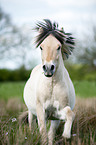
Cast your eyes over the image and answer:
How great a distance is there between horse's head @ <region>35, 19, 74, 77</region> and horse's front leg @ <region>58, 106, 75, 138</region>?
717 millimetres

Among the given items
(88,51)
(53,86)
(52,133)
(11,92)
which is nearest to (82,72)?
(88,51)

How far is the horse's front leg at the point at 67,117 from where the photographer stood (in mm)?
2835

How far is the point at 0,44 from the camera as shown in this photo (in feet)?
65.7

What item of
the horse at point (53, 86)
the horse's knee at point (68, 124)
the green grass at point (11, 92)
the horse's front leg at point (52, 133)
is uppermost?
the horse at point (53, 86)

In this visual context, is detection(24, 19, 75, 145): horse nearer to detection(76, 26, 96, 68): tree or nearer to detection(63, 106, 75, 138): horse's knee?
detection(63, 106, 75, 138): horse's knee

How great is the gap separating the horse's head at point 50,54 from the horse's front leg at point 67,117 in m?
0.73

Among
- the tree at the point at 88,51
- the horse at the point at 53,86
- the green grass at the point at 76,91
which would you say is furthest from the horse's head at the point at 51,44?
the tree at the point at 88,51

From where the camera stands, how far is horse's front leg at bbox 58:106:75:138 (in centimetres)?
284

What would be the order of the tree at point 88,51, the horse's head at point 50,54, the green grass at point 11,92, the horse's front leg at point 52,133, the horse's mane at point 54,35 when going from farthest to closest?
1. the tree at point 88,51
2. the green grass at point 11,92
3. the horse's front leg at point 52,133
4. the horse's mane at point 54,35
5. the horse's head at point 50,54

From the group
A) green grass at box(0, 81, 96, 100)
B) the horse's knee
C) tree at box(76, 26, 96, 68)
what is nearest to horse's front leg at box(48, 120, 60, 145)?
the horse's knee

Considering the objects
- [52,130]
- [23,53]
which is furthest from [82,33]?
[52,130]

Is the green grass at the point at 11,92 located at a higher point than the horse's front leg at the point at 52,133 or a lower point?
lower

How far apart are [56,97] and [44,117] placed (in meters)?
0.48

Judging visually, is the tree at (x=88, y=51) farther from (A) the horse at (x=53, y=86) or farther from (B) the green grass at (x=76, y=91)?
(A) the horse at (x=53, y=86)
